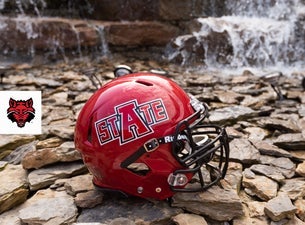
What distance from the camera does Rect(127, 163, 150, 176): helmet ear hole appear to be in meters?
2.46

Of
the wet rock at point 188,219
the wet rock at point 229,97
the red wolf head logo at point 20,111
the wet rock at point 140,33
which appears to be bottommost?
the wet rock at point 188,219

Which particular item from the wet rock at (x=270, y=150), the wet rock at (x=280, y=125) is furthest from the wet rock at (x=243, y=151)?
the wet rock at (x=280, y=125)

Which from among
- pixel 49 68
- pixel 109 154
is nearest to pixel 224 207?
pixel 109 154

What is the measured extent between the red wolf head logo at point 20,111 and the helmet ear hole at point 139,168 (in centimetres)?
123

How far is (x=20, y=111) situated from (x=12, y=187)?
2.57 ft

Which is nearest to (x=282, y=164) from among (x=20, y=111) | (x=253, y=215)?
(x=253, y=215)

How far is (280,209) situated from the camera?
242 cm

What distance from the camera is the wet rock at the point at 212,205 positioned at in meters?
2.35

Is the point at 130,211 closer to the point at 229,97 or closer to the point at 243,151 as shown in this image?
the point at 243,151

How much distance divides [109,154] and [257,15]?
8708 mm

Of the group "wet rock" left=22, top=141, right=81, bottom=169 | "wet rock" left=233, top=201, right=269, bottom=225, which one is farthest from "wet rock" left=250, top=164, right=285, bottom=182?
"wet rock" left=22, top=141, right=81, bottom=169

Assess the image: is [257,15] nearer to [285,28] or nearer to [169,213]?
[285,28]

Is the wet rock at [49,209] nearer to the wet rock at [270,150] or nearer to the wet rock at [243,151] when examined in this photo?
the wet rock at [243,151]

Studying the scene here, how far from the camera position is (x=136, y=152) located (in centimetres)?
227
